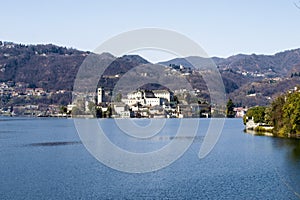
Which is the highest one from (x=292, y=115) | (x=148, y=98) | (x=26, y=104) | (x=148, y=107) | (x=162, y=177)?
(x=148, y=98)

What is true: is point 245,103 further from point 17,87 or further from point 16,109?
point 17,87

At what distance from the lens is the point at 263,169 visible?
27156 millimetres

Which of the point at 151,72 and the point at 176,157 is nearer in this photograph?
the point at 176,157

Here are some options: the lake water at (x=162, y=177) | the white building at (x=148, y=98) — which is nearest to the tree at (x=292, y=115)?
the lake water at (x=162, y=177)

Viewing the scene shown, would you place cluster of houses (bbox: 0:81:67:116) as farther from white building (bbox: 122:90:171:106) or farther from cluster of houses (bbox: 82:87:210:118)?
white building (bbox: 122:90:171:106)

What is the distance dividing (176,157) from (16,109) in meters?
139

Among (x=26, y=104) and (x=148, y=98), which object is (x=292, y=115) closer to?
(x=148, y=98)

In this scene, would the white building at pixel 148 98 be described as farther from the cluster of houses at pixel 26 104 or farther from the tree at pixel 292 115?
the tree at pixel 292 115

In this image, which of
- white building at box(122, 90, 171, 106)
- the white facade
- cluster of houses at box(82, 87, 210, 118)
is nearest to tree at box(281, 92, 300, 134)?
cluster of houses at box(82, 87, 210, 118)

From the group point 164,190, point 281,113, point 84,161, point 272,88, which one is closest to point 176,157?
point 84,161

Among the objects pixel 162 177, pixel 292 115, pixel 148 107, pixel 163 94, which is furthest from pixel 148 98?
pixel 162 177

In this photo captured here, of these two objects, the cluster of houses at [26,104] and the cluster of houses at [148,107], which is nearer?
the cluster of houses at [148,107]

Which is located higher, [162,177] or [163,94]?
[163,94]

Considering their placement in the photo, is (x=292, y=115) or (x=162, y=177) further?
(x=292, y=115)
